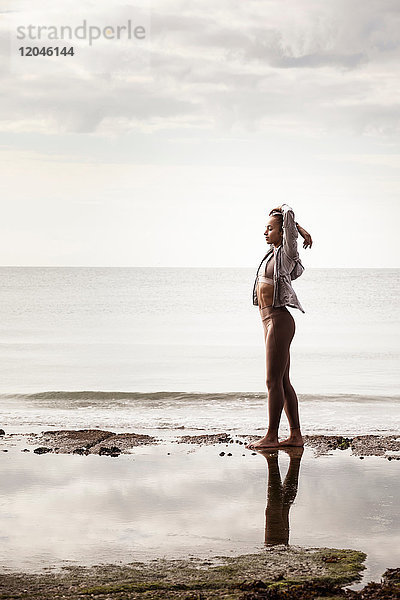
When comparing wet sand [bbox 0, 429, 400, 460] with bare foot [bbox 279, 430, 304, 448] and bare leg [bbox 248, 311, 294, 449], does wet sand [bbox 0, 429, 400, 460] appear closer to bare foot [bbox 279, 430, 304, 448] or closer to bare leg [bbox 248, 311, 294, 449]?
bare foot [bbox 279, 430, 304, 448]

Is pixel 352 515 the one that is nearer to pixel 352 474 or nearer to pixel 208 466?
pixel 352 474

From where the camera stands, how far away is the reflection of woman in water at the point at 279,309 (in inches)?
328

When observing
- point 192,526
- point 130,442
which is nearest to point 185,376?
point 130,442

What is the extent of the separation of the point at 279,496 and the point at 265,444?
1958 millimetres

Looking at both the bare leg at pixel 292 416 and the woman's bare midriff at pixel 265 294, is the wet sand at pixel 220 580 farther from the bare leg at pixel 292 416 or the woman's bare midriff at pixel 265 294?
the woman's bare midriff at pixel 265 294

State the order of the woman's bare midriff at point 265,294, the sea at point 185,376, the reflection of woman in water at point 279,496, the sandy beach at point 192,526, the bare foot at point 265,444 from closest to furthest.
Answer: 1. the sandy beach at point 192,526
2. the reflection of woman in water at point 279,496
3. the bare foot at point 265,444
4. the woman's bare midriff at point 265,294
5. the sea at point 185,376

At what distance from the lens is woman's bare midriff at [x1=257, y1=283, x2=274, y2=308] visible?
27.8 ft

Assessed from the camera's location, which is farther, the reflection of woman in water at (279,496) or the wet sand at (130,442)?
the wet sand at (130,442)

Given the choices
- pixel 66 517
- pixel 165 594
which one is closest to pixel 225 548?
pixel 165 594

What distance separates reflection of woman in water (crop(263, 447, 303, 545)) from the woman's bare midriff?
140 centimetres

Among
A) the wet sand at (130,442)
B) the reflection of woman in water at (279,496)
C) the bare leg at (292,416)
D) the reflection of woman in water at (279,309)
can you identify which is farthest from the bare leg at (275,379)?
the wet sand at (130,442)

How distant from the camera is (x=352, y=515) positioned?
5824 mm

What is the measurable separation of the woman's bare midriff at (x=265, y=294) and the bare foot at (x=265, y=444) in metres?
1.27

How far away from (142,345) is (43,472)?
21157mm
